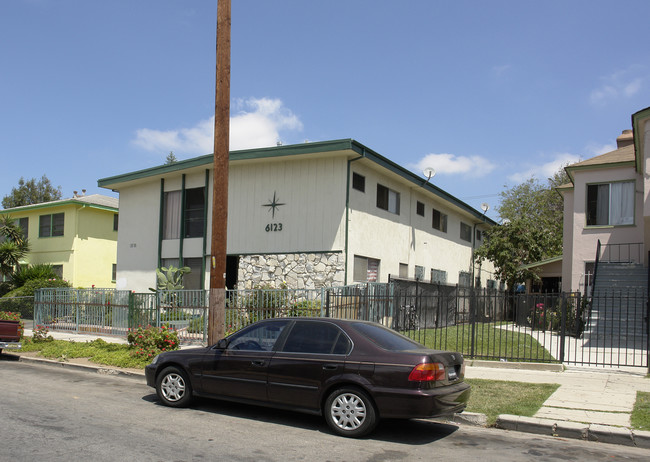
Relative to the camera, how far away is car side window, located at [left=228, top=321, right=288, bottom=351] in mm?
7840

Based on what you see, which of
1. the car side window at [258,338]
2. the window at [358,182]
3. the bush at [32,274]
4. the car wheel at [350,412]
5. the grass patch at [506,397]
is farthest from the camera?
the bush at [32,274]

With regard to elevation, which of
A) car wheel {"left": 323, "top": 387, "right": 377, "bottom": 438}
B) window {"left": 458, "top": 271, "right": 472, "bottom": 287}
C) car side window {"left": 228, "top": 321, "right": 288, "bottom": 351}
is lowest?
car wheel {"left": 323, "top": 387, "right": 377, "bottom": 438}

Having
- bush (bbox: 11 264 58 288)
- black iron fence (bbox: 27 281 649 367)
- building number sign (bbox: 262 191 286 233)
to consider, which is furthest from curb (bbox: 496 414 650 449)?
bush (bbox: 11 264 58 288)

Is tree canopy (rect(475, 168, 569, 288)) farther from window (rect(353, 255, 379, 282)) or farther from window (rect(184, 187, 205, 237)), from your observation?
window (rect(184, 187, 205, 237))

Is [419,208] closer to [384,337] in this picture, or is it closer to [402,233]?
[402,233]

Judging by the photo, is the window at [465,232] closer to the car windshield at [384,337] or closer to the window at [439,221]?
the window at [439,221]

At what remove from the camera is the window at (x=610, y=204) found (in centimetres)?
2084

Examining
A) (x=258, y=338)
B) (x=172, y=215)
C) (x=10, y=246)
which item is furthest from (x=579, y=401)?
(x=10, y=246)

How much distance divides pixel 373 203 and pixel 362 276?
2678 mm

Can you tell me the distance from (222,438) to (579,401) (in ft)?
18.1

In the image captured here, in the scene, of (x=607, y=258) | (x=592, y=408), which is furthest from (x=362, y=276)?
(x=592, y=408)

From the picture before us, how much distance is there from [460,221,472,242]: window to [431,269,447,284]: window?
12.7 ft

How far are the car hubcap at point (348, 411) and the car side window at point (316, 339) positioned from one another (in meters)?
0.57

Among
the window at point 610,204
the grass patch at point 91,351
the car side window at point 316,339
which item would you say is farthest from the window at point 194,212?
the car side window at point 316,339
